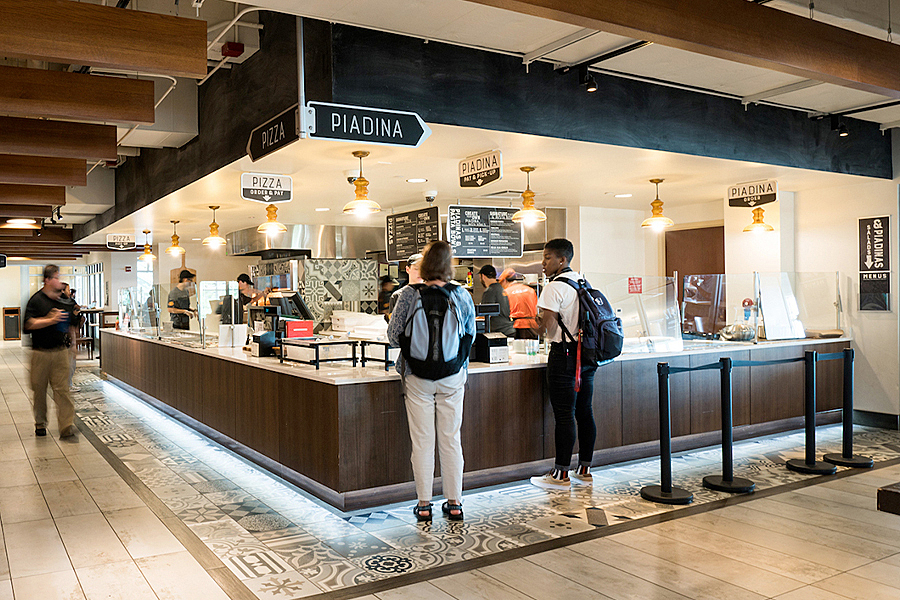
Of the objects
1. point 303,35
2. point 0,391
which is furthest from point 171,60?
point 0,391

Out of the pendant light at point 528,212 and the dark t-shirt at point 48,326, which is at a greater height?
the pendant light at point 528,212

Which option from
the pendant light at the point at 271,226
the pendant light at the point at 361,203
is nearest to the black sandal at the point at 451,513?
the pendant light at the point at 361,203

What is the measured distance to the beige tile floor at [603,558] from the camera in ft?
11.0

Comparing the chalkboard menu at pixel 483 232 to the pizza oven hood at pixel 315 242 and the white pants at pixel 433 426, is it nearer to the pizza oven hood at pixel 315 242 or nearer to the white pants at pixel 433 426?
the pizza oven hood at pixel 315 242

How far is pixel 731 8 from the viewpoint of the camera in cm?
377

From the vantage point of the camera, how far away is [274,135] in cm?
479

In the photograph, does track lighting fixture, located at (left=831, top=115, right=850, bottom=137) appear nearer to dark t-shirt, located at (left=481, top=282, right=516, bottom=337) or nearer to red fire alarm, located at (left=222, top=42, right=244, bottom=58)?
dark t-shirt, located at (left=481, top=282, right=516, bottom=337)

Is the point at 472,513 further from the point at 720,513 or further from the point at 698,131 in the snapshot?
the point at 698,131

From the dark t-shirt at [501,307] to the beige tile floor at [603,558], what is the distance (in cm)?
373

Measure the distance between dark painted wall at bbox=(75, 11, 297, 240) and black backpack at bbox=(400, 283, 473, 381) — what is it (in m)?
1.58

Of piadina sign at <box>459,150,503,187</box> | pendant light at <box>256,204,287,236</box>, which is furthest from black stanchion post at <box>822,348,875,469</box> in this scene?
pendant light at <box>256,204,287,236</box>

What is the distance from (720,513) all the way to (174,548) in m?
3.34

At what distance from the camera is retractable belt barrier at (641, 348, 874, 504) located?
A: 4.85 m

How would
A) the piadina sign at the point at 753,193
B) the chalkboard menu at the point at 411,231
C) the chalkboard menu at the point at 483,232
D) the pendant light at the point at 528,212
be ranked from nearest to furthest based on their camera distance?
the pendant light at the point at 528,212, the piadina sign at the point at 753,193, the chalkboard menu at the point at 483,232, the chalkboard menu at the point at 411,231
